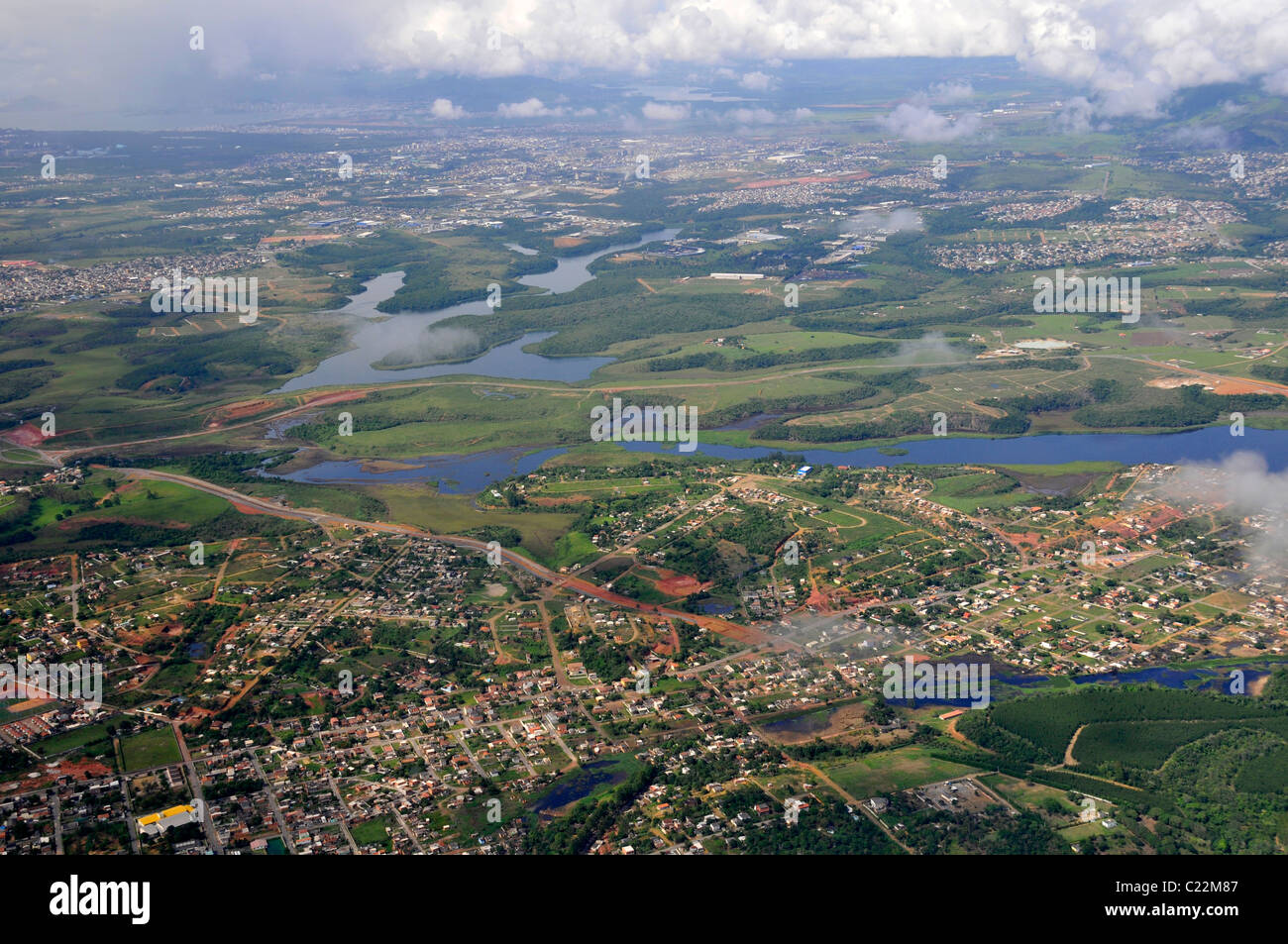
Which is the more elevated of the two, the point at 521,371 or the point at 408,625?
the point at 521,371

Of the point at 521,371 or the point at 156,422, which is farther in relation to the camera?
the point at 521,371

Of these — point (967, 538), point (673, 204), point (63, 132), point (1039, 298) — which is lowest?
point (967, 538)

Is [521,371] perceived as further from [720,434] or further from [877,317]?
[877,317]

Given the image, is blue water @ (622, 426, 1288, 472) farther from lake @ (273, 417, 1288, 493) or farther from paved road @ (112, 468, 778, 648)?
paved road @ (112, 468, 778, 648)

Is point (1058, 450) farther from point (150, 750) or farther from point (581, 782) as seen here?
point (150, 750)

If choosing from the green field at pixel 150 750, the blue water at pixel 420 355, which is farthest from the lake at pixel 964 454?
the green field at pixel 150 750

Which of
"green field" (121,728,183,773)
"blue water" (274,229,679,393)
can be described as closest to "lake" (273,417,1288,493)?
"blue water" (274,229,679,393)

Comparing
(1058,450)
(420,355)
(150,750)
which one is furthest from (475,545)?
(420,355)
